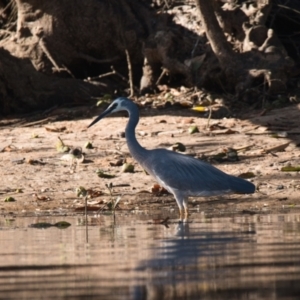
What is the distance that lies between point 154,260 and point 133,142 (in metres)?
4.52

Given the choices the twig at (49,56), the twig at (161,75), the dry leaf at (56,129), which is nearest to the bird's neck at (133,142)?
the dry leaf at (56,129)

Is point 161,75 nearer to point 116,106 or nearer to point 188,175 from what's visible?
point 116,106

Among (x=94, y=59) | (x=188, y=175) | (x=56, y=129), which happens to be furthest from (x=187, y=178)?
(x=94, y=59)

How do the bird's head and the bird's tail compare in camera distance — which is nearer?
the bird's tail

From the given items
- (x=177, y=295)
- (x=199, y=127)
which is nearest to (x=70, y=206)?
(x=199, y=127)

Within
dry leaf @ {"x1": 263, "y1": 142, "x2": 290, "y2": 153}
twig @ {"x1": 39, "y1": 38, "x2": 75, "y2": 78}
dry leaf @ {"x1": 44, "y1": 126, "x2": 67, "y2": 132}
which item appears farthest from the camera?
twig @ {"x1": 39, "y1": 38, "x2": 75, "y2": 78}

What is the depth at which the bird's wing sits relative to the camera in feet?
34.7

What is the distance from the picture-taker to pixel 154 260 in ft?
22.4

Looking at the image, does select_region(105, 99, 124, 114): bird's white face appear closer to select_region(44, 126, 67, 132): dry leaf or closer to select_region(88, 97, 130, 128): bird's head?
select_region(88, 97, 130, 128): bird's head

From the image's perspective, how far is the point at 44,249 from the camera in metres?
7.72

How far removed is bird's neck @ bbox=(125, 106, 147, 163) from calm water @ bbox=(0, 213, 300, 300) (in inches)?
57.9

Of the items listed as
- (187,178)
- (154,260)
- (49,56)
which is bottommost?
(154,260)

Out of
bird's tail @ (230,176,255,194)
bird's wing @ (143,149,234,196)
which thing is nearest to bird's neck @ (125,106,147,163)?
bird's wing @ (143,149,234,196)

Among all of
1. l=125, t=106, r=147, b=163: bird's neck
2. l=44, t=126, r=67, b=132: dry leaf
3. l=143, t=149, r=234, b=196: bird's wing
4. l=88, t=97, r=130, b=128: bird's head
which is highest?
l=44, t=126, r=67, b=132: dry leaf
